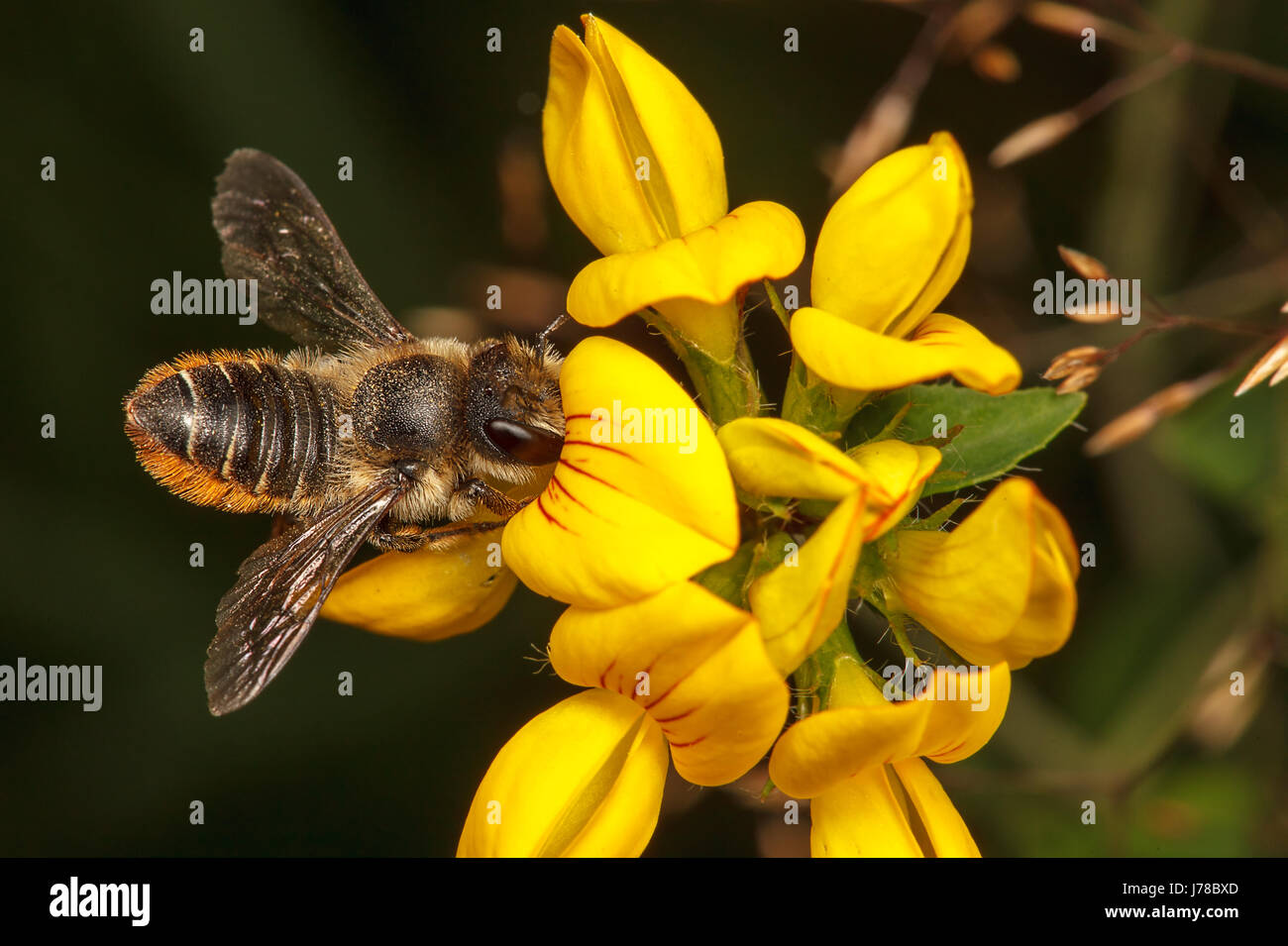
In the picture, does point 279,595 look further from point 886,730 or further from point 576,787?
point 886,730

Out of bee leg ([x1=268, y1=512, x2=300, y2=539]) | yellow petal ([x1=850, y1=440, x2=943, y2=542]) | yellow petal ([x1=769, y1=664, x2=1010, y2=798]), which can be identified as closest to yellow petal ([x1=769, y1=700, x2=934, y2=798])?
yellow petal ([x1=769, y1=664, x2=1010, y2=798])

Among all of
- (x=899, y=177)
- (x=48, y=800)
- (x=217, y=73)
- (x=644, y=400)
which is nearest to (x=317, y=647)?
(x=48, y=800)

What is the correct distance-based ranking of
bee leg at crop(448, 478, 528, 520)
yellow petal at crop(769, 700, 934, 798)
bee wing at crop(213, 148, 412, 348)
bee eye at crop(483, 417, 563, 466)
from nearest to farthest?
yellow petal at crop(769, 700, 934, 798) < bee eye at crop(483, 417, 563, 466) < bee leg at crop(448, 478, 528, 520) < bee wing at crop(213, 148, 412, 348)

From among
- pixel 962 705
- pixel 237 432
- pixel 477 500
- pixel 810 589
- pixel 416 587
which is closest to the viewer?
pixel 810 589

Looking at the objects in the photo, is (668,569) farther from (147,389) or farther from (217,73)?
(217,73)

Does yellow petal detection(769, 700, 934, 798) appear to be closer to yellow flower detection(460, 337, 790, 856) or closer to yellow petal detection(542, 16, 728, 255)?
yellow flower detection(460, 337, 790, 856)

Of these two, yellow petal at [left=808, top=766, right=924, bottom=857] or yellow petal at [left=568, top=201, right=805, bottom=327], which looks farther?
yellow petal at [left=808, top=766, right=924, bottom=857]

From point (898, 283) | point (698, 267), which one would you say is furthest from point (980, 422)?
point (698, 267)
